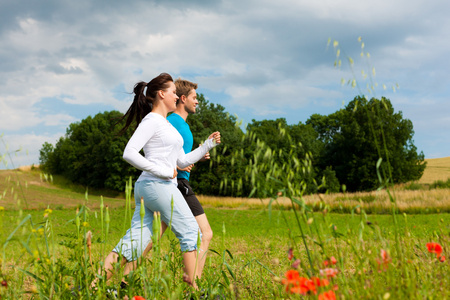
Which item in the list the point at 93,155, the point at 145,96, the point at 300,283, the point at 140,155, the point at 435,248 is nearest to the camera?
the point at 300,283

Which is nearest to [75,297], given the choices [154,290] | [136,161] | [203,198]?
[154,290]

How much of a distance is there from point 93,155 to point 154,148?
46024 millimetres

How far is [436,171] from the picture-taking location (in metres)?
47.0

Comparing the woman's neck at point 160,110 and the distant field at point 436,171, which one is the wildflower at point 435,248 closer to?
Answer: the woman's neck at point 160,110

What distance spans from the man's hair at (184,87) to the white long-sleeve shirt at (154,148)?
1138mm

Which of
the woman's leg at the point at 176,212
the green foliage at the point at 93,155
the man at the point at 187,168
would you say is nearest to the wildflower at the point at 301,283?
the woman's leg at the point at 176,212

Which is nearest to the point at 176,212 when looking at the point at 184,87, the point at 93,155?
the point at 184,87

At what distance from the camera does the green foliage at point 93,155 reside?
1619 inches

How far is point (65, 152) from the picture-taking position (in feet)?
172

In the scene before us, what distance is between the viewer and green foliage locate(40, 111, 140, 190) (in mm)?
41125

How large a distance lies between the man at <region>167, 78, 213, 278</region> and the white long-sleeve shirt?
647 millimetres

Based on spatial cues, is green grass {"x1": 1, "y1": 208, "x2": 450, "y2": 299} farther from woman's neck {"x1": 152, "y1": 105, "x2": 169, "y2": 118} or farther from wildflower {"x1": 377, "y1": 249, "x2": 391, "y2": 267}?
woman's neck {"x1": 152, "y1": 105, "x2": 169, "y2": 118}

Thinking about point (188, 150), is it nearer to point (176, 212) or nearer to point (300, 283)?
point (176, 212)

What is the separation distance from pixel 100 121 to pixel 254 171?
175 feet
